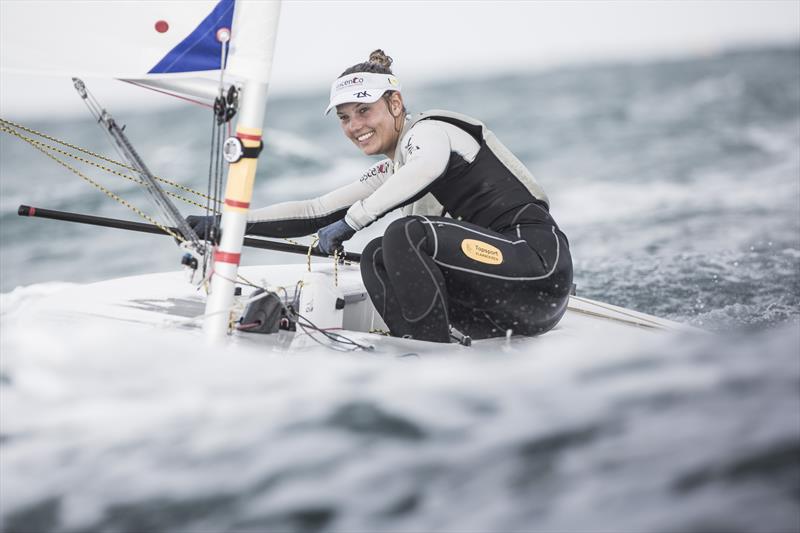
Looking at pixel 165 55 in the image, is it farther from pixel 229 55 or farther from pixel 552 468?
pixel 552 468

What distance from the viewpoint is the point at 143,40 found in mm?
2141

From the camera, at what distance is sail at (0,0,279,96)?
2.06 metres

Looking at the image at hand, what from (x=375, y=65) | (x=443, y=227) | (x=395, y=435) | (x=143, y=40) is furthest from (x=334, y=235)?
(x=395, y=435)

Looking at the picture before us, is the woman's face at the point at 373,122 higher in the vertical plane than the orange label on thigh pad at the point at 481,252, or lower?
higher

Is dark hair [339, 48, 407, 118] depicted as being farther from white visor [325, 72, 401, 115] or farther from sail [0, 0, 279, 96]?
sail [0, 0, 279, 96]

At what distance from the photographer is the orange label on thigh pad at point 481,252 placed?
88.1 inches

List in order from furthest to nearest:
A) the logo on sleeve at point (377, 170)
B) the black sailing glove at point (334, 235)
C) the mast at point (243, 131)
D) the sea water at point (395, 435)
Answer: the logo on sleeve at point (377, 170) → the black sailing glove at point (334, 235) → the mast at point (243, 131) → the sea water at point (395, 435)

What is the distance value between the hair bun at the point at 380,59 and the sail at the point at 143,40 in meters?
0.50

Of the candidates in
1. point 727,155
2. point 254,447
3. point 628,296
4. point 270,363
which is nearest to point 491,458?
point 254,447

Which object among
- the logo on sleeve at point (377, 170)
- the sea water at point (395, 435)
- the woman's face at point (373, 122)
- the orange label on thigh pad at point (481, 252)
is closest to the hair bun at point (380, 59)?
the woman's face at point (373, 122)

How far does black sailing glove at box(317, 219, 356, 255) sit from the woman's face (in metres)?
0.26

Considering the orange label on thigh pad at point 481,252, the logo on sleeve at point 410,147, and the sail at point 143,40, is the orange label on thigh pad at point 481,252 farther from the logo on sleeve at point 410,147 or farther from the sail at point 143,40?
the sail at point 143,40

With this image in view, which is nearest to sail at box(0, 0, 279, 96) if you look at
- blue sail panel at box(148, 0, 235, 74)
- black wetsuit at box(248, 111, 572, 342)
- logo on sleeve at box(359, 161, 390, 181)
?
blue sail panel at box(148, 0, 235, 74)

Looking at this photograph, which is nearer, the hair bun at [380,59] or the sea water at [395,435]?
the sea water at [395,435]
